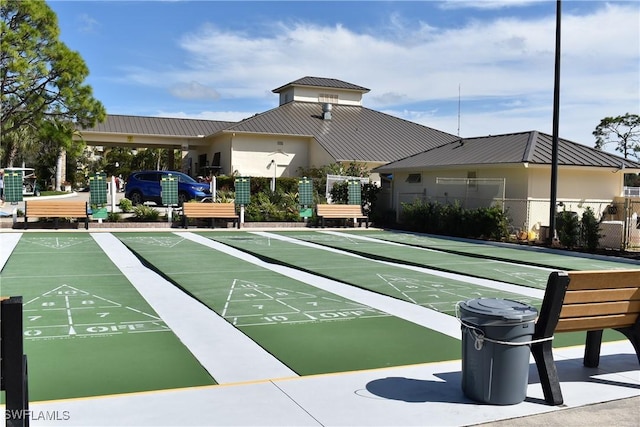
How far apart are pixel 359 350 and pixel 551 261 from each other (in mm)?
10185

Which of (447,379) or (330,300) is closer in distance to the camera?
(447,379)

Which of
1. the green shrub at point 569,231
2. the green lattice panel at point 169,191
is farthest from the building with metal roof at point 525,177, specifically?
the green lattice panel at point 169,191

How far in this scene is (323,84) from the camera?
43.9m

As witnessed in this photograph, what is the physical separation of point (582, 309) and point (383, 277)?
6.27 metres

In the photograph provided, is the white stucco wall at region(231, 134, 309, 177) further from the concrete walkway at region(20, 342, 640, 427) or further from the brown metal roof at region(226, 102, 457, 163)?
the concrete walkway at region(20, 342, 640, 427)

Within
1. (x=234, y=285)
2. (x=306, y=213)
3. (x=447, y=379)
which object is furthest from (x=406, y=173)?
(x=447, y=379)

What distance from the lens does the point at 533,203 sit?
2138 cm

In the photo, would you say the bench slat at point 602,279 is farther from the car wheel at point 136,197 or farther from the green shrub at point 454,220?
the car wheel at point 136,197

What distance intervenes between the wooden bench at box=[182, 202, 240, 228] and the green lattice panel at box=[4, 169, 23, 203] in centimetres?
569

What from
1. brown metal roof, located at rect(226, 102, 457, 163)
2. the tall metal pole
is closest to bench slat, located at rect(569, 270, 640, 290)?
the tall metal pole

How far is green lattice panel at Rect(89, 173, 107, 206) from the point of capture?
2230 cm

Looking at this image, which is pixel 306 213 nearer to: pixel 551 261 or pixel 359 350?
pixel 551 261

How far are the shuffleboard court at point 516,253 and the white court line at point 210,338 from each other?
878cm

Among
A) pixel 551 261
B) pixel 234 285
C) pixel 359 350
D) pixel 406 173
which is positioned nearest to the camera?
pixel 359 350
